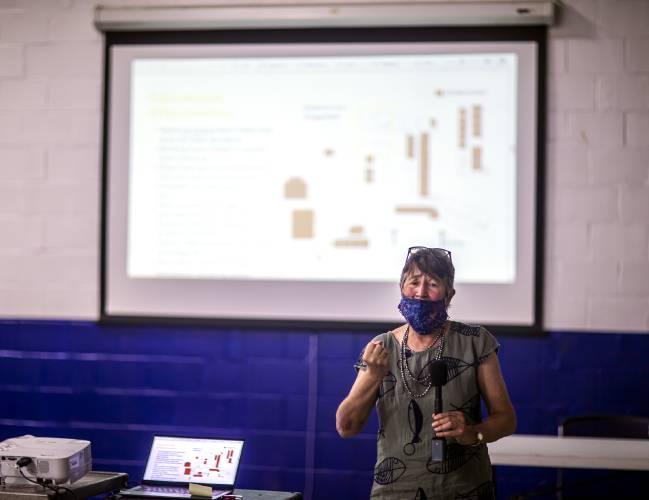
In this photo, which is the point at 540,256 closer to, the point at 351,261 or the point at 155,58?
the point at 351,261

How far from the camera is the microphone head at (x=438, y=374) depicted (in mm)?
2318

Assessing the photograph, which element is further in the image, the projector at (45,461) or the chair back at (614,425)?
the chair back at (614,425)

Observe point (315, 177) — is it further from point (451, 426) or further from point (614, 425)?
point (451, 426)

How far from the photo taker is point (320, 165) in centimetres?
404

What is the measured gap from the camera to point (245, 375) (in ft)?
13.3

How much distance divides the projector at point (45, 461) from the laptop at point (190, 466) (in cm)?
17

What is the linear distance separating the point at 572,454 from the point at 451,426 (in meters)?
0.85

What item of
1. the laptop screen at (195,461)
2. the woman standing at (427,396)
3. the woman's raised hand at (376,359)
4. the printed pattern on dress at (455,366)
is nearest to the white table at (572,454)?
the woman standing at (427,396)

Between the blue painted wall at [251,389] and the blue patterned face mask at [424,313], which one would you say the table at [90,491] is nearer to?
the blue patterned face mask at [424,313]

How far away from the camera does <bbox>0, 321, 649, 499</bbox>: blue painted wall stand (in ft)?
12.7

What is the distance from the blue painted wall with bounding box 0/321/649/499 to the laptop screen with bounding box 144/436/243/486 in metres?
1.22

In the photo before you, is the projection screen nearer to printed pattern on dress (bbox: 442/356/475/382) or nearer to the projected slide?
the projected slide

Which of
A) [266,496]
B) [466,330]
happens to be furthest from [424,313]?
[266,496]

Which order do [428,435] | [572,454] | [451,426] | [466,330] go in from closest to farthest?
[451,426] → [428,435] → [466,330] → [572,454]
